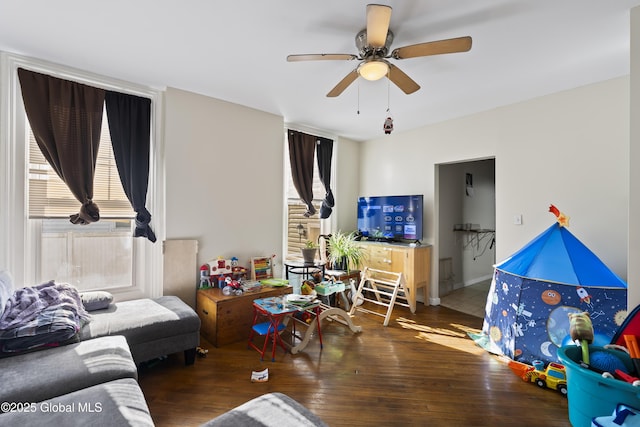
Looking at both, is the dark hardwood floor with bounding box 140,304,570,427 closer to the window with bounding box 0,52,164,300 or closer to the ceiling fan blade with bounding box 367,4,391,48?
the window with bounding box 0,52,164,300

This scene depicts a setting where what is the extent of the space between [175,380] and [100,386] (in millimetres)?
864

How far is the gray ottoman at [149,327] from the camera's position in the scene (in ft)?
6.78

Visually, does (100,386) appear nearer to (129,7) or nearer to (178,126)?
(129,7)

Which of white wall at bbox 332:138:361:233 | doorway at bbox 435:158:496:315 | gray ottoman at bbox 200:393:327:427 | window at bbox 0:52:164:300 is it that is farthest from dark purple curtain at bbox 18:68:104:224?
doorway at bbox 435:158:496:315

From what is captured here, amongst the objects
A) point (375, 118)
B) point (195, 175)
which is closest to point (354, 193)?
point (375, 118)

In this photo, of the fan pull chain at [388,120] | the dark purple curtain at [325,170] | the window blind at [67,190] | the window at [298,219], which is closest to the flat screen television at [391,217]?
the dark purple curtain at [325,170]

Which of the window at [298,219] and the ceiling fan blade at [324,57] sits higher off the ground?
the ceiling fan blade at [324,57]

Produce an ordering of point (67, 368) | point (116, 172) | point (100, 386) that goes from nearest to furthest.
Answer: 1. point (100, 386)
2. point (67, 368)
3. point (116, 172)

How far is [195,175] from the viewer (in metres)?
3.14

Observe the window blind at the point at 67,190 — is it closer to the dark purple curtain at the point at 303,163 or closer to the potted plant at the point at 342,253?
the dark purple curtain at the point at 303,163

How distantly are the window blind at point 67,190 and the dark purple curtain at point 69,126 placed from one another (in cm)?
11

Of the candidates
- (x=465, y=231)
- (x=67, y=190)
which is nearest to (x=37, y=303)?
(x=67, y=190)

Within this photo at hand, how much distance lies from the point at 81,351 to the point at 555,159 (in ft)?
14.2

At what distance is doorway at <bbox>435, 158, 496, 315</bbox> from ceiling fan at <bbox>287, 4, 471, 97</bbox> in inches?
99.7
